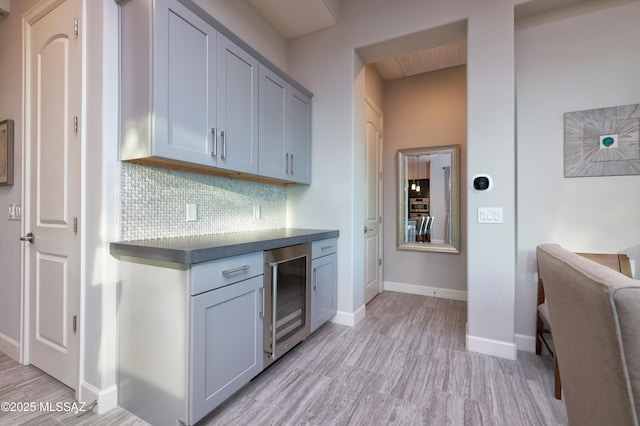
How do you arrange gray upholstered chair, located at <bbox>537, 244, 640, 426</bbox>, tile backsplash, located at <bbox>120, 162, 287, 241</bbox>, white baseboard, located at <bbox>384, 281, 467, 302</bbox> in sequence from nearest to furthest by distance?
gray upholstered chair, located at <bbox>537, 244, 640, 426</bbox> → tile backsplash, located at <bbox>120, 162, 287, 241</bbox> → white baseboard, located at <bbox>384, 281, 467, 302</bbox>

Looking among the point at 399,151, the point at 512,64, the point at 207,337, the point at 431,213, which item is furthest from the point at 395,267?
the point at 207,337

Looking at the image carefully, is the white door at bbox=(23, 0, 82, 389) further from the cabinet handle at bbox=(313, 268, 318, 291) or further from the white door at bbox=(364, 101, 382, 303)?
the white door at bbox=(364, 101, 382, 303)

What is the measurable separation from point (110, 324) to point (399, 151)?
353cm

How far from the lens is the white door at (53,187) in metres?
1.67

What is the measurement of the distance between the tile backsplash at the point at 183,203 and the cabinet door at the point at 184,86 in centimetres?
31

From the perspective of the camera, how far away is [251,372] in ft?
5.49

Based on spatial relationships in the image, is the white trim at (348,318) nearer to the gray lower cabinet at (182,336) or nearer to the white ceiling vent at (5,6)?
the gray lower cabinet at (182,336)

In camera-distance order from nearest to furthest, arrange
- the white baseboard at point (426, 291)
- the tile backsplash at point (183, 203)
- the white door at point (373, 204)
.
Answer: the tile backsplash at point (183, 203) → the white door at point (373, 204) → the white baseboard at point (426, 291)

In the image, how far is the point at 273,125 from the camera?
93.9 inches

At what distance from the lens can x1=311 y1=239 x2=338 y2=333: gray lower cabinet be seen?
7.72 ft

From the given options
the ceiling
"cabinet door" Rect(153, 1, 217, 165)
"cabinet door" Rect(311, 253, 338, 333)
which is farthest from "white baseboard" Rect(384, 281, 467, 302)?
"cabinet door" Rect(153, 1, 217, 165)

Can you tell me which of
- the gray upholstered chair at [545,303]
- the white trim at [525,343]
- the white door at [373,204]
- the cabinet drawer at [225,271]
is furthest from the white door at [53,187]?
the white trim at [525,343]

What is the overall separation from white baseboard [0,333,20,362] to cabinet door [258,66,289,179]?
218 cm

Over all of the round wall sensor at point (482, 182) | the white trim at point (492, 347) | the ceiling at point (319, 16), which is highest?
the ceiling at point (319, 16)
